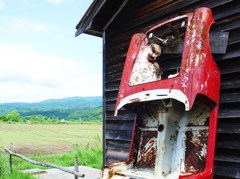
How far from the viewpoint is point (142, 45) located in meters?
4.42

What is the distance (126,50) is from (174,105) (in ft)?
7.37

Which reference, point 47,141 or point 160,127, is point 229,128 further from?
point 47,141

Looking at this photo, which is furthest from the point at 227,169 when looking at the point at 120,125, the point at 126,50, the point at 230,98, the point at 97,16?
the point at 97,16

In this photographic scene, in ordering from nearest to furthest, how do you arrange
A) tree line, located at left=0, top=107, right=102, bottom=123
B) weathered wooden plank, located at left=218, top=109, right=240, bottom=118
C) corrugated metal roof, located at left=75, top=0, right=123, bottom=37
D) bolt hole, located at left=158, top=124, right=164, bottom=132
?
weathered wooden plank, located at left=218, top=109, right=240, bottom=118 → bolt hole, located at left=158, top=124, right=164, bottom=132 → corrugated metal roof, located at left=75, top=0, right=123, bottom=37 → tree line, located at left=0, top=107, right=102, bottom=123

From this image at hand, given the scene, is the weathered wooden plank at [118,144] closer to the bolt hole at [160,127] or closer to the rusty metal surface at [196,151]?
the bolt hole at [160,127]

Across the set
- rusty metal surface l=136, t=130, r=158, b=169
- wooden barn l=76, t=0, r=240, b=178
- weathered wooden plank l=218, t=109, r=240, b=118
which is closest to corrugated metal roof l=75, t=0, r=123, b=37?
wooden barn l=76, t=0, r=240, b=178

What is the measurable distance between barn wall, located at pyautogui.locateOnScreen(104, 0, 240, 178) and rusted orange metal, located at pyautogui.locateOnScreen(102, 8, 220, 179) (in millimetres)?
313

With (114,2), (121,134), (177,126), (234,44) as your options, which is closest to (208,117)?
(177,126)

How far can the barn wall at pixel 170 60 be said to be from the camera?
3.70 meters

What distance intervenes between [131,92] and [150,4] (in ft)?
6.89

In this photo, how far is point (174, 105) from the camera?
3832mm

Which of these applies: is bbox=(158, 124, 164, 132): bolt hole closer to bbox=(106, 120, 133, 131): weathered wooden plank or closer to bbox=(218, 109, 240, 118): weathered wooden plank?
bbox=(218, 109, 240, 118): weathered wooden plank

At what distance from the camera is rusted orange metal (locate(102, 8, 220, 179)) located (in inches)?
132

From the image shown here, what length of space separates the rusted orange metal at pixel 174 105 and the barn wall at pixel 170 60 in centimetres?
31
